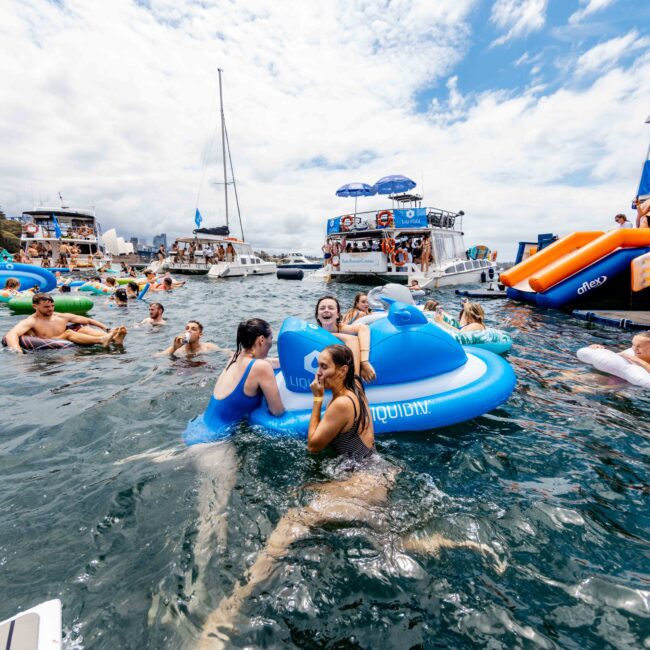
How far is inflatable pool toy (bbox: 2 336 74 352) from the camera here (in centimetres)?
678

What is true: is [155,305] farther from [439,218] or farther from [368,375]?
[439,218]

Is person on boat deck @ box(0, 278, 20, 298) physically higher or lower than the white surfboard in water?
higher

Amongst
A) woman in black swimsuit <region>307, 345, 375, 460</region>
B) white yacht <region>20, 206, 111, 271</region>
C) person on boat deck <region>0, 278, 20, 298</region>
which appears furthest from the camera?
white yacht <region>20, 206, 111, 271</region>

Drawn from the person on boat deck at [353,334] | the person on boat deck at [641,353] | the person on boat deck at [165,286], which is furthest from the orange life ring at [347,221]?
the person on boat deck at [353,334]

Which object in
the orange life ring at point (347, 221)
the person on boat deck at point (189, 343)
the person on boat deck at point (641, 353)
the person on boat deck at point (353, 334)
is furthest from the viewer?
the orange life ring at point (347, 221)

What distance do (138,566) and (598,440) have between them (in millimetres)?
3922

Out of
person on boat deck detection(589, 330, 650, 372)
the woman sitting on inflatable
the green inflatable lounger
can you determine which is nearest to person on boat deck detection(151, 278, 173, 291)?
the green inflatable lounger

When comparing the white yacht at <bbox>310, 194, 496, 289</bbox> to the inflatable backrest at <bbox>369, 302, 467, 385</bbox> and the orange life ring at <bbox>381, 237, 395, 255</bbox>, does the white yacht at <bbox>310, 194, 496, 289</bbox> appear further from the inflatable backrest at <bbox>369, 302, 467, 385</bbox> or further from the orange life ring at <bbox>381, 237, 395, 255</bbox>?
the inflatable backrest at <bbox>369, 302, 467, 385</bbox>

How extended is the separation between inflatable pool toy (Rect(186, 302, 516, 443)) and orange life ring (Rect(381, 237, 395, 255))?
1643 centimetres

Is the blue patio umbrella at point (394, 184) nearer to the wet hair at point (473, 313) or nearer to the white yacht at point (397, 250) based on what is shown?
the white yacht at point (397, 250)

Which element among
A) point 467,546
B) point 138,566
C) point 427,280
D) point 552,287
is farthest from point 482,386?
point 427,280

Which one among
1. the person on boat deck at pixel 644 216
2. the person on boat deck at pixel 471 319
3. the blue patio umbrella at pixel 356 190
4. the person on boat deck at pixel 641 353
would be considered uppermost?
the blue patio umbrella at pixel 356 190

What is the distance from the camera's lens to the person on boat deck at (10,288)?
11.1 meters

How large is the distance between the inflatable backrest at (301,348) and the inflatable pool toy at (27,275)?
44.0 feet
